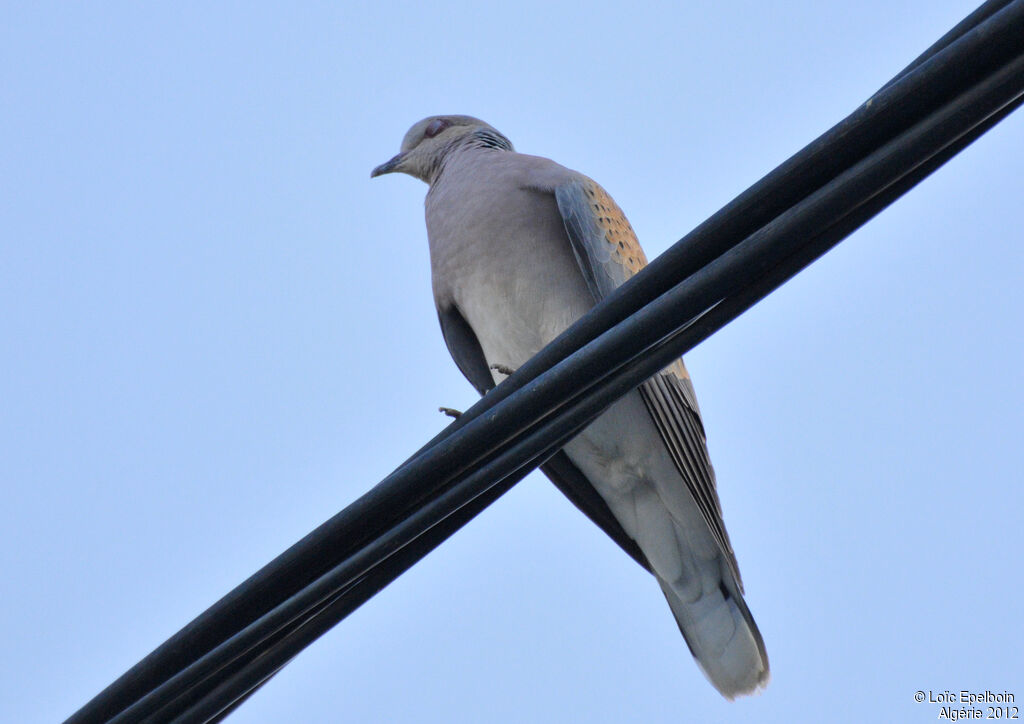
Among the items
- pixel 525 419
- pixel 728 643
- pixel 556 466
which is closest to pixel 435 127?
pixel 556 466

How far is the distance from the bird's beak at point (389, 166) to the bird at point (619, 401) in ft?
2.95

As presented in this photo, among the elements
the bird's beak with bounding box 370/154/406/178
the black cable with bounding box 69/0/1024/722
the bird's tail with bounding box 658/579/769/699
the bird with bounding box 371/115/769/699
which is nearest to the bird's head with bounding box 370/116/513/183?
the bird's beak with bounding box 370/154/406/178

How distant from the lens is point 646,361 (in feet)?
5.43

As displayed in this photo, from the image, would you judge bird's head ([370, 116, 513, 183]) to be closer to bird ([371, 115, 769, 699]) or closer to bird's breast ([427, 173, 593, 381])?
bird ([371, 115, 769, 699])

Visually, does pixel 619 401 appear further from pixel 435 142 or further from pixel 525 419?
pixel 525 419

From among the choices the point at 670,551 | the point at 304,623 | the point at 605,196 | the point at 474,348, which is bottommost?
the point at 304,623

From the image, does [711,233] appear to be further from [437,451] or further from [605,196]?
[605,196]

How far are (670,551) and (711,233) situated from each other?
2594 mm

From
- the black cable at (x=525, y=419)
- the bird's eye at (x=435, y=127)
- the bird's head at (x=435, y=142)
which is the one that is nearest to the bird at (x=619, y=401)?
the bird's head at (x=435, y=142)

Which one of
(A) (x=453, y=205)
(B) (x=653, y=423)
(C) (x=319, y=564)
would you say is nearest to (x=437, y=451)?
(C) (x=319, y=564)

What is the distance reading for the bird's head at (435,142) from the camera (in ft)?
16.0

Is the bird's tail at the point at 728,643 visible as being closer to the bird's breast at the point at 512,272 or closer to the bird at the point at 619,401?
the bird at the point at 619,401

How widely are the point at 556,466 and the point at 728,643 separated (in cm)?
76

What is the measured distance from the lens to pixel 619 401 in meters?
3.82
